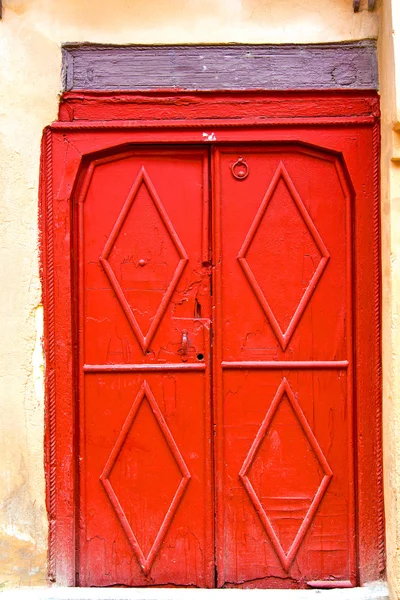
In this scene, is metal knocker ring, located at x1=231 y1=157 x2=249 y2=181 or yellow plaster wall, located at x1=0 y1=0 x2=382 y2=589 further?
metal knocker ring, located at x1=231 y1=157 x2=249 y2=181

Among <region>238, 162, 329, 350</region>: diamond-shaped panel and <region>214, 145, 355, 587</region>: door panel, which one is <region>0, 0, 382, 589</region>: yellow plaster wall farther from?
<region>238, 162, 329, 350</region>: diamond-shaped panel

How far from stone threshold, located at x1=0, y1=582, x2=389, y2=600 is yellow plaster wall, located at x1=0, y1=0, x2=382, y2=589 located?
91mm

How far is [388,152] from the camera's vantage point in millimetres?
3594

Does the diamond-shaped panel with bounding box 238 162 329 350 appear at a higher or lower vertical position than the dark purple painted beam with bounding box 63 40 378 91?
lower

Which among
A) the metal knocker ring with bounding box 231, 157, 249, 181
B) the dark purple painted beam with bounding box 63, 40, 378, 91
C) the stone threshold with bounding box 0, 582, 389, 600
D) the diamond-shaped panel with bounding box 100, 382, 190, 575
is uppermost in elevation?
the dark purple painted beam with bounding box 63, 40, 378, 91

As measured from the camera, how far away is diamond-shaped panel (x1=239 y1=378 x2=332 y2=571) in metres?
3.81

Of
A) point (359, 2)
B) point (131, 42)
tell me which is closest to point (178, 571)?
point (131, 42)

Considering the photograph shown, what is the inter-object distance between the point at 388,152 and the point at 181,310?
1.52 m

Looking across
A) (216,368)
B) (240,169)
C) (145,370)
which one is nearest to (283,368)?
(216,368)

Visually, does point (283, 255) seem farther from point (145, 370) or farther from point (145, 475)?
point (145, 475)

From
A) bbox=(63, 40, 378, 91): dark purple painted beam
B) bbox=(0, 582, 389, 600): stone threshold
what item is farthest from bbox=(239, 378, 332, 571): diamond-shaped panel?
bbox=(63, 40, 378, 91): dark purple painted beam

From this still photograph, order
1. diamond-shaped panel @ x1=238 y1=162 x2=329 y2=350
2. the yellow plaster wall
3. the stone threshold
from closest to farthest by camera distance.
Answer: the stone threshold, the yellow plaster wall, diamond-shaped panel @ x1=238 y1=162 x2=329 y2=350

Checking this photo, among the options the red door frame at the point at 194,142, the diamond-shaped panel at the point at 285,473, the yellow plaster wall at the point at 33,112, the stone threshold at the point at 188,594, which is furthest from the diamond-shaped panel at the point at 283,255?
the stone threshold at the point at 188,594

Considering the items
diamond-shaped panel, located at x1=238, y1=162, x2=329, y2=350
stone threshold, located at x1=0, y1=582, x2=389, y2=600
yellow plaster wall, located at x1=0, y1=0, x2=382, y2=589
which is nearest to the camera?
stone threshold, located at x1=0, y1=582, x2=389, y2=600
